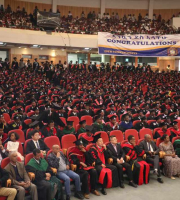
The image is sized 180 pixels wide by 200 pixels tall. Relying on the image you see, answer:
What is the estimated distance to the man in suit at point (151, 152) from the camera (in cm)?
548

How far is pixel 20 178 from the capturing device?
422 centimetres

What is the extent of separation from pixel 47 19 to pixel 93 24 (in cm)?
362

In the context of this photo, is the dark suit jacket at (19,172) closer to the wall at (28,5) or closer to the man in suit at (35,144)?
the man in suit at (35,144)

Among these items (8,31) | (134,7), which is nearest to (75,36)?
(8,31)

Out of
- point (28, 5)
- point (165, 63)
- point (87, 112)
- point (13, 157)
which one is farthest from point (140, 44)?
point (13, 157)

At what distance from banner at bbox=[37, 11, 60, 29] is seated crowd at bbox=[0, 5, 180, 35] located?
38 cm

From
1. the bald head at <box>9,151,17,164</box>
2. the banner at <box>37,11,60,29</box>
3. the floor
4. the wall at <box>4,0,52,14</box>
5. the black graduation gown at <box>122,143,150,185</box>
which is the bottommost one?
the floor

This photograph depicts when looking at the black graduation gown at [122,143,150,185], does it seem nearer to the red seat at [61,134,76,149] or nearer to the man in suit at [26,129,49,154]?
the red seat at [61,134,76,149]

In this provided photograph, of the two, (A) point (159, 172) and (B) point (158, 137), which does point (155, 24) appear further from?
(A) point (159, 172)

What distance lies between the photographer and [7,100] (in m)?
9.05

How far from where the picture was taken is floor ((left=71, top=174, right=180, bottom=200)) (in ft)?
15.4

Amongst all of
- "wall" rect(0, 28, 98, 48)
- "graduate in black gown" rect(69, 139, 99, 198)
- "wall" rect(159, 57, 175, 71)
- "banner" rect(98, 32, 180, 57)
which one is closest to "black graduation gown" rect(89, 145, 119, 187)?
"graduate in black gown" rect(69, 139, 99, 198)

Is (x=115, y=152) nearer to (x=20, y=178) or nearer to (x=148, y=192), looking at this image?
(x=148, y=192)

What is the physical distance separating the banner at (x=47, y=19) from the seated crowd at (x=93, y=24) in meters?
0.38
